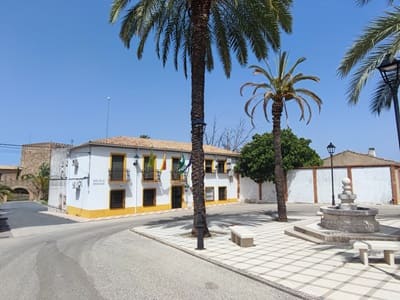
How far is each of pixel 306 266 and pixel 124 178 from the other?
18.7 meters

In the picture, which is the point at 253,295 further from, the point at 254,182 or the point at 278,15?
the point at 254,182

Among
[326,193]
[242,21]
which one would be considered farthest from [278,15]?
[326,193]

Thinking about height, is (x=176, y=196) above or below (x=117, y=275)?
above

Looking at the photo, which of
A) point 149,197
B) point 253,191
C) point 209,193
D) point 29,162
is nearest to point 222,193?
point 209,193

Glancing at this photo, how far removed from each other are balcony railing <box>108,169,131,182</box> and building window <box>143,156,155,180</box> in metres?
1.56

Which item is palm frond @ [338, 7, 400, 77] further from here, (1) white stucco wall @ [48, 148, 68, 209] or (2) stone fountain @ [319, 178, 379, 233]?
(1) white stucco wall @ [48, 148, 68, 209]

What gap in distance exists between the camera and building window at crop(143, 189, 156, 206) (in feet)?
82.3

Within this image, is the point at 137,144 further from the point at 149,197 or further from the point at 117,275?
the point at 117,275

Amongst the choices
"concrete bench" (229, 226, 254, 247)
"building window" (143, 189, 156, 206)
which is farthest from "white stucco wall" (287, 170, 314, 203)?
"concrete bench" (229, 226, 254, 247)

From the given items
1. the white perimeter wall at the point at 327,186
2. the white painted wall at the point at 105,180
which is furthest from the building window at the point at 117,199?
the white perimeter wall at the point at 327,186

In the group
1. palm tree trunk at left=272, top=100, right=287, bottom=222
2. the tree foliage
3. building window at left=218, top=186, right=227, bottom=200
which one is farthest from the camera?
building window at left=218, top=186, right=227, bottom=200

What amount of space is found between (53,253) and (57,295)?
4767 millimetres

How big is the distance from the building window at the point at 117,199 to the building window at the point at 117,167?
1.07 metres

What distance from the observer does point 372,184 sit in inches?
981
